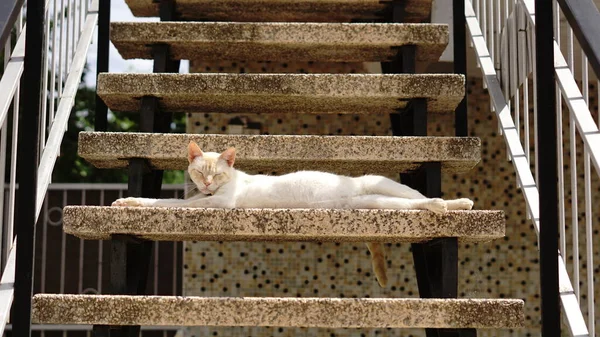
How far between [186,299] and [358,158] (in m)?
0.93

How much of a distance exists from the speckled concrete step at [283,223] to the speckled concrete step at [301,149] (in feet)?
1.34

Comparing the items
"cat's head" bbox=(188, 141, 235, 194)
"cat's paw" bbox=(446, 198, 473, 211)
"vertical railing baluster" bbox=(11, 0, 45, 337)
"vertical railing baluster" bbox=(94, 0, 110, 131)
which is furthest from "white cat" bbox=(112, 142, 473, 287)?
"vertical railing baluster" bbox=(94, 0, 110, 131)

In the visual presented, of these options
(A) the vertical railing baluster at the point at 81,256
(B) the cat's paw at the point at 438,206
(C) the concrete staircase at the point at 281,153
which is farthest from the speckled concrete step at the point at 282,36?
(A) the vertical railing baluster at the point at 81,256

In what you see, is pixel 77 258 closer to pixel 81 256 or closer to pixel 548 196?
pixel 81 256

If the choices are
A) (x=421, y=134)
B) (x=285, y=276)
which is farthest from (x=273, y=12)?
(x=285, y=276)

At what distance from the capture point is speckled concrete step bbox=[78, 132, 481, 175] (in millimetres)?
2990

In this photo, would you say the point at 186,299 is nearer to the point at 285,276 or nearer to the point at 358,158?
the point at 358,158

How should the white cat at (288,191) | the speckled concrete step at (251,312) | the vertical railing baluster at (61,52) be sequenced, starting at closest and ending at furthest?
1. the speckled concrete step at (251,312)
2. the white cat at (288,191)
3. the vertical railing baluster at (61,52)

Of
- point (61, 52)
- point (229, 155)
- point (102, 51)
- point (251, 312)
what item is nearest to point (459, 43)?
point (229, 155)

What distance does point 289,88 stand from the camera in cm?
328

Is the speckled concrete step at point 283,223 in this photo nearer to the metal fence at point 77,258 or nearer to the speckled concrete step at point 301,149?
the speckled concrete step at point 301,149

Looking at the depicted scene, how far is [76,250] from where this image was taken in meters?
8.10

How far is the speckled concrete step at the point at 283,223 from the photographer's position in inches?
102

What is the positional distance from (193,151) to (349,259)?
2.42 meters
